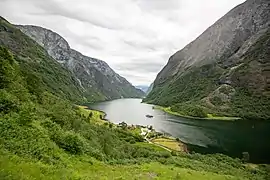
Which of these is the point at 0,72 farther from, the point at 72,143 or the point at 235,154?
the point at 235,154

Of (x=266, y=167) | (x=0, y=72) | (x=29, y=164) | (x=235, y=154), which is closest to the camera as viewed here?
(x=29, y=164)

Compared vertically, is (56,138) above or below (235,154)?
above

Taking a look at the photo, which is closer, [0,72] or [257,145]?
[0,72]

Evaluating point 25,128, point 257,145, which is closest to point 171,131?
point 257,145

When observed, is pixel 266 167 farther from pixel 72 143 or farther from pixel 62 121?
pixel 72 143

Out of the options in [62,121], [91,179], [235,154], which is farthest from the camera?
[235,154]

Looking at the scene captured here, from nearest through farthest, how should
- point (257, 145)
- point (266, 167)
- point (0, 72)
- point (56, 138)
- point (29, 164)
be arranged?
1. point (29, 164)
2. point (56, 138)
3. point (0, 72)
4. point (266, 167)
5. point (257, 145)

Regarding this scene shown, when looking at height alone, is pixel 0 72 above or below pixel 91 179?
above

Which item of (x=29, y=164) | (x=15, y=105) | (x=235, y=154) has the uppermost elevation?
(x=15, y=105)

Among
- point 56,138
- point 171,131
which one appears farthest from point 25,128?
point 171,131
